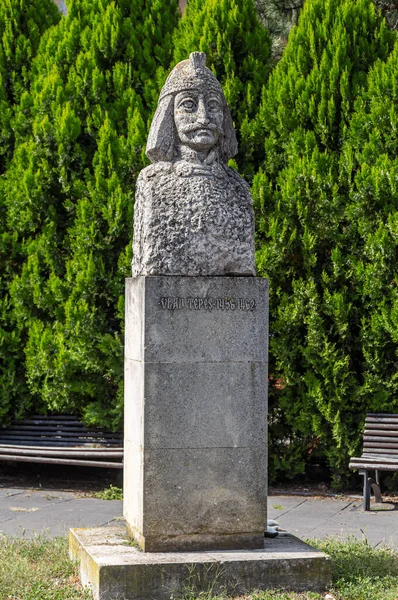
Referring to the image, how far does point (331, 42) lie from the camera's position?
9.25 metres

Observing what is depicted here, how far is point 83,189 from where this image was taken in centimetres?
946

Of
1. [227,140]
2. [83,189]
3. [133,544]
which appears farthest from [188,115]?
[83,189]

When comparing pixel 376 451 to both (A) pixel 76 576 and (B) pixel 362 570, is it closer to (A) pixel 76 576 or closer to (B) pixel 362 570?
(B) pixel 362 570

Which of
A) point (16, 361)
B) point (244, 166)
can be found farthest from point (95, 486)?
point (244, 166)

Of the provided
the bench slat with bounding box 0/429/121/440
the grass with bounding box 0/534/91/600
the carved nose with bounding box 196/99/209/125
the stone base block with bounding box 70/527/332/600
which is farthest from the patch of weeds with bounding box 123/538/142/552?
the bench slat with bounding box 0/429/121/440

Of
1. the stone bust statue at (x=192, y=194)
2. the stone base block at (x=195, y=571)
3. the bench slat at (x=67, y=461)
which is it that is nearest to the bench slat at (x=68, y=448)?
the bench slat at (x=67, y=461)

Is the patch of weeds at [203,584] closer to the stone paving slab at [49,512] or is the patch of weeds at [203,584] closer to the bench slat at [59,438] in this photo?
the stone paving slab at [49,512]

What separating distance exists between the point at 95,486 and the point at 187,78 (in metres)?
5.01

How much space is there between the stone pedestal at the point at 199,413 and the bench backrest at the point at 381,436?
300 cm

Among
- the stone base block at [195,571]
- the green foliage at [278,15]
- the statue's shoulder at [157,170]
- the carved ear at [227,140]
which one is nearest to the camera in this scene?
the stone base block at [195,571]

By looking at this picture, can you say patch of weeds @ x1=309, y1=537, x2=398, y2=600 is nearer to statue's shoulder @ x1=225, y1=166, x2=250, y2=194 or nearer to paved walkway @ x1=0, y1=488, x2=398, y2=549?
paved walkway @ x1=0, y1=488, x2=398, y2=549

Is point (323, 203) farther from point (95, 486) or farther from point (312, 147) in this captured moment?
point (95, 486)

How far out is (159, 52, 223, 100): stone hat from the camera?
5.93 metres

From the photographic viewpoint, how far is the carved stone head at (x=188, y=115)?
19.4 ft
